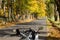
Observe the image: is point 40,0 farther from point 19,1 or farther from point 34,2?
point 19,1

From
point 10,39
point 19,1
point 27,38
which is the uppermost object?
point 19,1

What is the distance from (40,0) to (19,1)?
42.9ft

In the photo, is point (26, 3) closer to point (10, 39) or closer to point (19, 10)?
point (19, 10)

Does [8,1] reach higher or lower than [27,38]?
higher

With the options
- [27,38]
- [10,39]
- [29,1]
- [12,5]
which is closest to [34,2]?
[29,1]

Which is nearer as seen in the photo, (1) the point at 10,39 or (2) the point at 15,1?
(1) the point at 10,39

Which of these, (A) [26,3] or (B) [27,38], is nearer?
(B) [27,38]

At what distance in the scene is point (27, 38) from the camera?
10984 millimetres

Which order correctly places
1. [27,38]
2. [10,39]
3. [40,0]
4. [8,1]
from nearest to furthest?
[27,38], [10,39], [8,1], [40,0]

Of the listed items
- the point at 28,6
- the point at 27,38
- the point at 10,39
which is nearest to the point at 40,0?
the point at 28,6

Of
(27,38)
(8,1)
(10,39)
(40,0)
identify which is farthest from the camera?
(40,0)

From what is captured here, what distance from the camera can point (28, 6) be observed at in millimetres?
53750

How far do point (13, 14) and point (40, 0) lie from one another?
1307 cm

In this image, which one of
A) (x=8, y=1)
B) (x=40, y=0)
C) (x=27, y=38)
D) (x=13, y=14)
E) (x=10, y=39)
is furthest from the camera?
(x=40, y=0)
